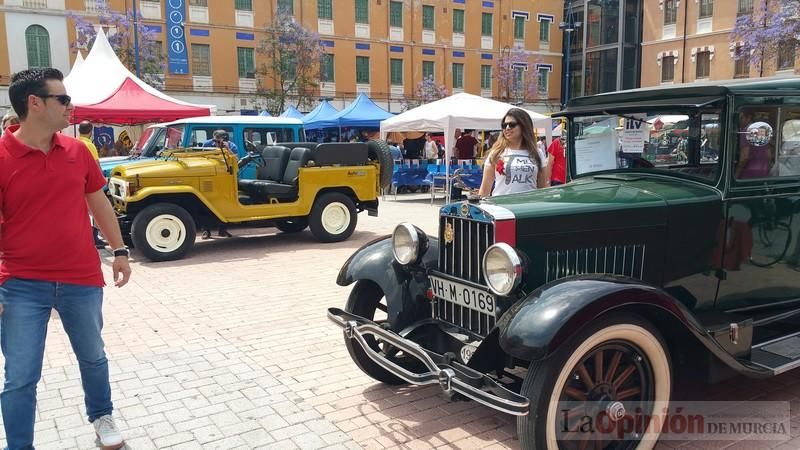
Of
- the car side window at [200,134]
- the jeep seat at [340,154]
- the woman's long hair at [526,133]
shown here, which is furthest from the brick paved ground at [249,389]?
the car side window at [200,134]

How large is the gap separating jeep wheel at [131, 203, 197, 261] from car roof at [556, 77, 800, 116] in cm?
588

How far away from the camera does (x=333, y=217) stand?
9.30 metres

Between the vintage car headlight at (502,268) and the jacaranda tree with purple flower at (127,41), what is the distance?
23.9 m

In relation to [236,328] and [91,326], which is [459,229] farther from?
[236,328]

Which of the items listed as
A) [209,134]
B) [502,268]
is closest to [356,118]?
[209,134]

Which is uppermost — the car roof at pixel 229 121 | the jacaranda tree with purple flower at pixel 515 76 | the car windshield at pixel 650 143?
the jacaranda tree with purple flower at pixel 515 76

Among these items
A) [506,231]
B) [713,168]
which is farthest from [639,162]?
[506,231]

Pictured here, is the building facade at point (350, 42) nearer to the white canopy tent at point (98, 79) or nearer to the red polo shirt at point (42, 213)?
the white canopy tent at point (98, 79)

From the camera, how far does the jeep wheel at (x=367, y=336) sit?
12.3 ft

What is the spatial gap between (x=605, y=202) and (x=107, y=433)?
9.07ft

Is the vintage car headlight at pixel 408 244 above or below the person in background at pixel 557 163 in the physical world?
below

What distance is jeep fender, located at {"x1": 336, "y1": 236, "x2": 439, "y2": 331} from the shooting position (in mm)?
3553

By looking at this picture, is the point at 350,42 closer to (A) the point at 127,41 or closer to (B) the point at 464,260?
(A) the point at 127,41

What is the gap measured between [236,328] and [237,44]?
90.9 ft
